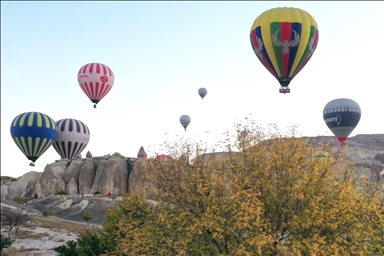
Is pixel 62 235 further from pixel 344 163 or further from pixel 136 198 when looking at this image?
pixel 344 163

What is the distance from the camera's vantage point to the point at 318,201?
49.9 ft

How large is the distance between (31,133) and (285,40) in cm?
3324

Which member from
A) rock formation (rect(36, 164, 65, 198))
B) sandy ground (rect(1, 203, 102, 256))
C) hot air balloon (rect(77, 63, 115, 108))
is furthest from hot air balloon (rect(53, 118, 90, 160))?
sandy ground (rect(1, 203, 102, 256))

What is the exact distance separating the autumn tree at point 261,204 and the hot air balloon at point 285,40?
17.3 metres

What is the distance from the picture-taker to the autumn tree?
49.3ft

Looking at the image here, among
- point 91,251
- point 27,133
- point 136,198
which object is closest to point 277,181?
point 136,198

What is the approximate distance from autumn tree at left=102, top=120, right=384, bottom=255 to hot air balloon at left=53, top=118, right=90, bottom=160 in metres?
50.5

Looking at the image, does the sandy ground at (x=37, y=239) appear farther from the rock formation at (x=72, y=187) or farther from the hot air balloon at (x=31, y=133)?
the rock formation at (x=72, y=187)

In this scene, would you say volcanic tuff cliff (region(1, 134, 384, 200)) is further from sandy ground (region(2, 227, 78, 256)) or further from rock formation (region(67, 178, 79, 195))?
sandy ground (region(2, 227, 78, 256))

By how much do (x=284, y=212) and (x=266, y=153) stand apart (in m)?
2.33

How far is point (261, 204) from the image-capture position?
49.5 ft

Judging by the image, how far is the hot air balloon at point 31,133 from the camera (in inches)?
2037

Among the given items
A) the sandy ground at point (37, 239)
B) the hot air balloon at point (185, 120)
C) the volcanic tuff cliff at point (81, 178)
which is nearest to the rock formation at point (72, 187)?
the volcanic tuff cliff at point (81, 178)

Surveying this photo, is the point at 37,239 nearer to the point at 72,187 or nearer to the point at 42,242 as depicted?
the point at 42,242
